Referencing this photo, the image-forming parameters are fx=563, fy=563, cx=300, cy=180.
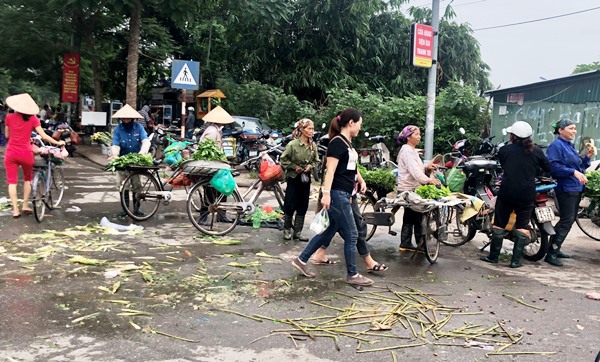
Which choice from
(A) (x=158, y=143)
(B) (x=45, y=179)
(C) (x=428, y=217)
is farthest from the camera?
(A) (x=158, y=143)

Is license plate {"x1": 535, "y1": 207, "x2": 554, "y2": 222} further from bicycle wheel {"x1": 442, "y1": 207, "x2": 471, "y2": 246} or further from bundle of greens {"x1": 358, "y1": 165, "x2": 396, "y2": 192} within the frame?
bundle of greens {"x1": 358, "y1": 165, "x2": 396, "y2": 192}

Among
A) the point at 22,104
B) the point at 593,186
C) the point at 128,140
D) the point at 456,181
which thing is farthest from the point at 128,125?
the point at 593,186

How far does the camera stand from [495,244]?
23.5 ft

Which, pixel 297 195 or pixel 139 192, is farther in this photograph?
pixel 139 192

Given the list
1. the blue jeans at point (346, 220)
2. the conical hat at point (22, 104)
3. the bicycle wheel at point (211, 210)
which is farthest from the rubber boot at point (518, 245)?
the conical hat at point (22, 104)

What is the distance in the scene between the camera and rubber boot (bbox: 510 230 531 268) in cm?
693

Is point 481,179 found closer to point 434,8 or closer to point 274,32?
point 434,8

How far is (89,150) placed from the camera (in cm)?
2228

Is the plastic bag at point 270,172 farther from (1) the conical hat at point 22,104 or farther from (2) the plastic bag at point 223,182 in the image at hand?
(1) the conical hat at point 22,104

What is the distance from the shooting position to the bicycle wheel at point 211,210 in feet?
26.3

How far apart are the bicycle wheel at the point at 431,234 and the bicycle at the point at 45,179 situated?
5653mm

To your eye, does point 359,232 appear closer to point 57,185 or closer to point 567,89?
point 57,185

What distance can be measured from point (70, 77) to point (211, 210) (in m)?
18.8

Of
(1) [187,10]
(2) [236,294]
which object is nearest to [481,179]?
(2) [236,294]
